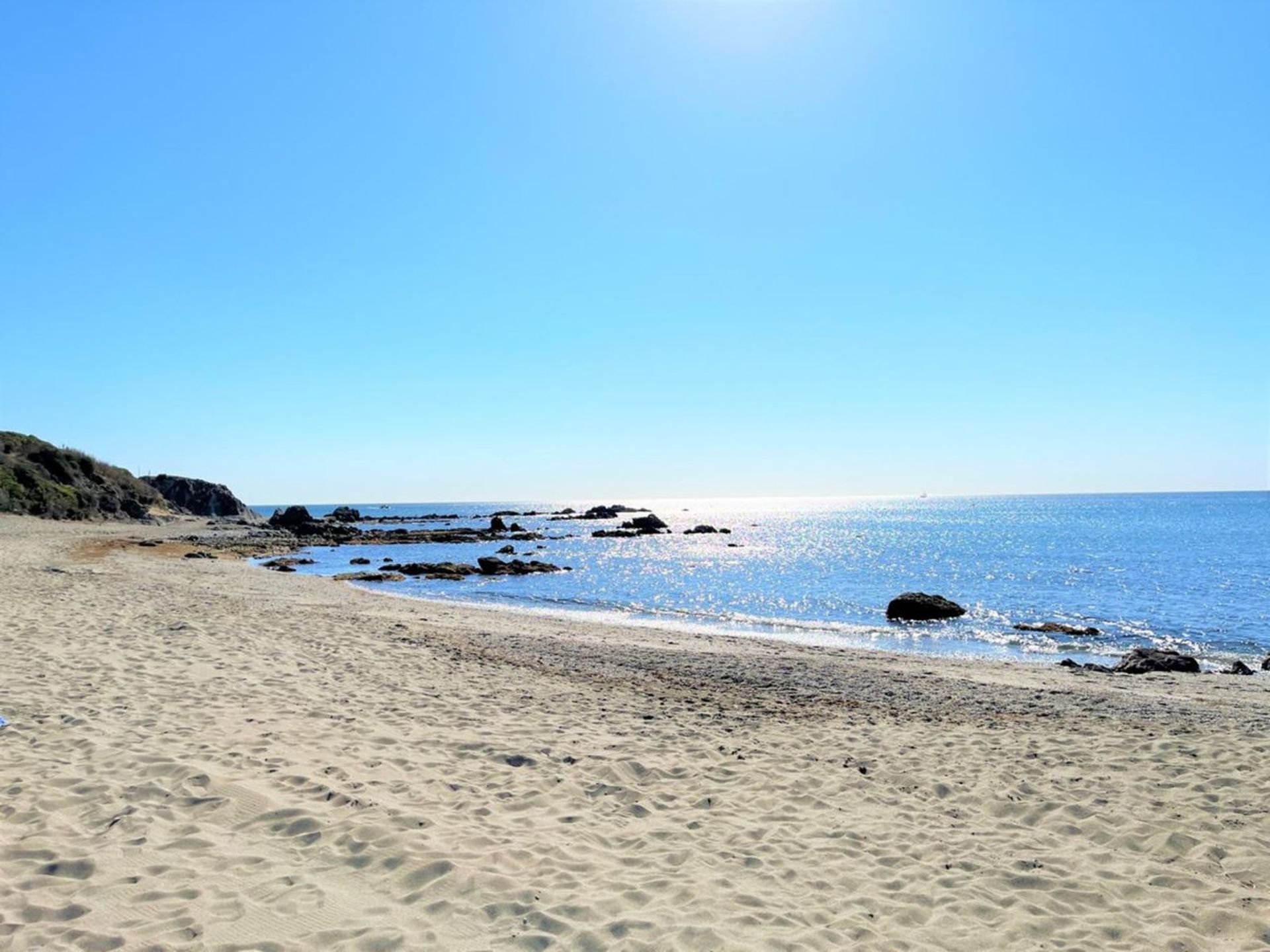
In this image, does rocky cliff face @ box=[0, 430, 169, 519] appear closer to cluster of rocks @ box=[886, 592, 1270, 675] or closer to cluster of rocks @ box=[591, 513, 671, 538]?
cluster of rocks @ box=[591, 513, 671, 538]

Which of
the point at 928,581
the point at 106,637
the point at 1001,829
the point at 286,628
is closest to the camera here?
the point at 1001,829

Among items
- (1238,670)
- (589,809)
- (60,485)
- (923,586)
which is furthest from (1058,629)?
(60,485)

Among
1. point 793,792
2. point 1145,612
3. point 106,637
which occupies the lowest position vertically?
point 1145,612

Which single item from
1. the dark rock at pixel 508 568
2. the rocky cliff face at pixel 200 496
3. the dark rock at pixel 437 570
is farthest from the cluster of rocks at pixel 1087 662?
the rocky cliff face at pixel 200 496

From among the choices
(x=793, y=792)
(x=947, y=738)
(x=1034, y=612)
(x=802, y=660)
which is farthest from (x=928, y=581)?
(x=793, y=792)

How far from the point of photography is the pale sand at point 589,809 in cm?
531

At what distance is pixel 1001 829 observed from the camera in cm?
730

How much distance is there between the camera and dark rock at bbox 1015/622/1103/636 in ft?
89.9

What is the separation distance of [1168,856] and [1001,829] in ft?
4.41

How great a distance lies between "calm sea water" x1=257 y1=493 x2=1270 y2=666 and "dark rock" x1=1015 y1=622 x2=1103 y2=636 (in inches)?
27.5

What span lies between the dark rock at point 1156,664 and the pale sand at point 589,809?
5.63m

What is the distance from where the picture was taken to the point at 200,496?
344ft

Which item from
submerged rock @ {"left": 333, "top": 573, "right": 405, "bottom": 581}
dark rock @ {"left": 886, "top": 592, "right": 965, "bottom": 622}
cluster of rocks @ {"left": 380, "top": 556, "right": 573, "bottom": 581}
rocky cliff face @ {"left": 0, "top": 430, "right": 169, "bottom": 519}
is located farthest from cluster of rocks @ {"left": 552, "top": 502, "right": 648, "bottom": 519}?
dark rock @ {"left": 886, "top": 592, "right": 965, "bottom": 622}

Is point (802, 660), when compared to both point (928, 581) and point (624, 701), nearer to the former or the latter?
point (624, 701)
